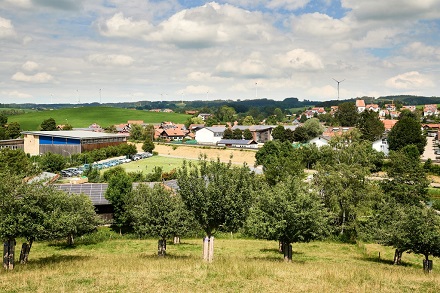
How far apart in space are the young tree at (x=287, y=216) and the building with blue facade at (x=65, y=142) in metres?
91.1

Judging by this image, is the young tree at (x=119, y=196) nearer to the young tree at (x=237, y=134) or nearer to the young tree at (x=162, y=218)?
the young tree at (x=162, y=218)

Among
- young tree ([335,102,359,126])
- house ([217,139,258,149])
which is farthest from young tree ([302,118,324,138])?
young tree ([335,102,359,126])

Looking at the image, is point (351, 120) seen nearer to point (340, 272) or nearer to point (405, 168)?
point (405, 168)

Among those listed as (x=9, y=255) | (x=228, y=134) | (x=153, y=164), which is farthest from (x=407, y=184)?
(x=228, y=134)

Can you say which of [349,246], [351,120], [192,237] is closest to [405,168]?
[349,246]

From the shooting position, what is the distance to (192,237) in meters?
43.8

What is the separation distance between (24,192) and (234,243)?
2320 centimetres

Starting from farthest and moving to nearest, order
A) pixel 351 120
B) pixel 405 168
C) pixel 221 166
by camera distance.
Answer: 1. pixel 351 120
2. pixel 405 168
3. pixel 221 166

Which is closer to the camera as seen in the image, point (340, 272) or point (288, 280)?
point (288, 280)

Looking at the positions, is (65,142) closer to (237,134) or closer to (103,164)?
(103,164)

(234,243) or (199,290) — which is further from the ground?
(199,290)

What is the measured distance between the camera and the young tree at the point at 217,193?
853 inches

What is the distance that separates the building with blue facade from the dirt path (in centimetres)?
1291

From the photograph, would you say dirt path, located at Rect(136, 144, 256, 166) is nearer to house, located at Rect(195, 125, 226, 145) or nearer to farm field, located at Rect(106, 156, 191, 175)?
farm field, located at Rect(106, 156, 191, 175)
